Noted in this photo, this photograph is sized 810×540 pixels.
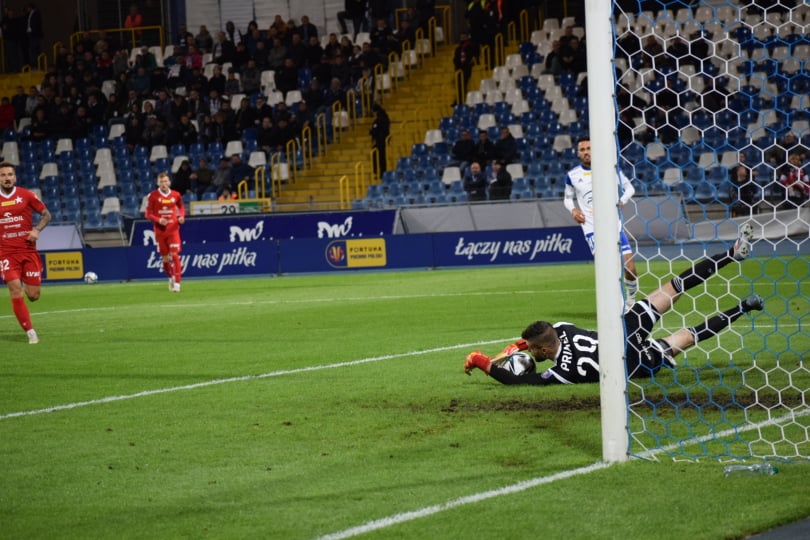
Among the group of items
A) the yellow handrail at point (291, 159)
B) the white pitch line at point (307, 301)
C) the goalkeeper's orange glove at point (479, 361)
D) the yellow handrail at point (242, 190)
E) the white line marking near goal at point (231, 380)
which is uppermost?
the yellow handrail at point (291, 159)

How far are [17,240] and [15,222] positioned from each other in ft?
0.72

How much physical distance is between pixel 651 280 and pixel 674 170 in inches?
333

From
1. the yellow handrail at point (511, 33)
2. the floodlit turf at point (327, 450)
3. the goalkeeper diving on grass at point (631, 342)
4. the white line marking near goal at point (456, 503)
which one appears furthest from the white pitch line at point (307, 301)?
the yellow handrail at point (511, 33)

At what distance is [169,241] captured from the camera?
23.5 metres

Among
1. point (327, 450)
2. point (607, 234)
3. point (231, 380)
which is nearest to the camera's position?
point (607, 234)

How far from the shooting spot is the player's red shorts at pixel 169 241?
23250 millimetres

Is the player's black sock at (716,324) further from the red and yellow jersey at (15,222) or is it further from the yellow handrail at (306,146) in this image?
the yellow handrail at (306,146)

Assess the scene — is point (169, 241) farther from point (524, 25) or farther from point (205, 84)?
point (524, 25)

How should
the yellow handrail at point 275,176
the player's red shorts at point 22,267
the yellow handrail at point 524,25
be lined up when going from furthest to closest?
the yellow handrail at point 524,25
the yellow handrail at point 275,176
the player's red shorts at point 22,267

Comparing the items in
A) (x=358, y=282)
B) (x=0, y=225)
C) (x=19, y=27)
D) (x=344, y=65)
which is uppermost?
(x=19, y=27)

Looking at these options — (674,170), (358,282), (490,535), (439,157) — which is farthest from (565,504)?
(439,157)

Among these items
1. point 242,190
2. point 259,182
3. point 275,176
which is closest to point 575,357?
point 242,190

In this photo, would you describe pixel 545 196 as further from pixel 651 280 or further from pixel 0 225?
pixel 0 225

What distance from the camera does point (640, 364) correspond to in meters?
7.89
